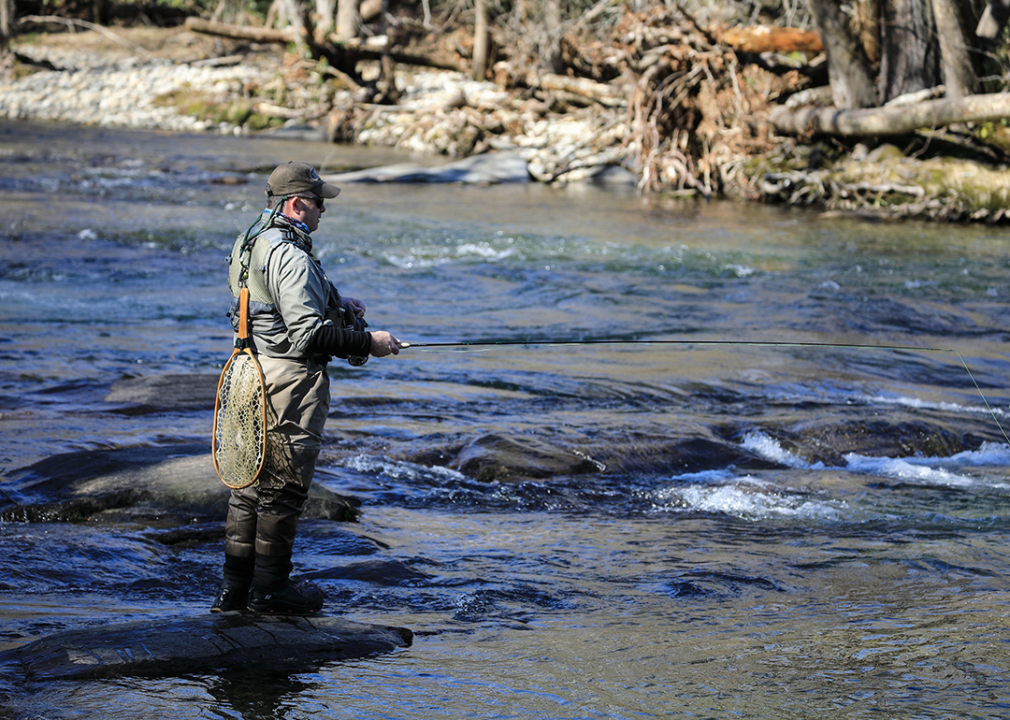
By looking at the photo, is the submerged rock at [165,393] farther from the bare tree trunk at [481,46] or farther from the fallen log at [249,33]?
the bare tree trunk at [481,46]

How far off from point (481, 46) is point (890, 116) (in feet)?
45.2

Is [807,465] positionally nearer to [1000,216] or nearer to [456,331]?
[456,331]

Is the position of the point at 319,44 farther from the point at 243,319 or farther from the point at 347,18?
the point at 243,319

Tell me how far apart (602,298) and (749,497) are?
6.04 meters

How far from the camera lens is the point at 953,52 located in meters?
18.0

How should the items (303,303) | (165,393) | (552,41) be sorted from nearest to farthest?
(303,303) < (165,393) < (552,41)

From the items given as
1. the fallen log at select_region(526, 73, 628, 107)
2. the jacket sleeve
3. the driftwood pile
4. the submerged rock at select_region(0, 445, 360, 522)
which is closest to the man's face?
the jacket sleeve

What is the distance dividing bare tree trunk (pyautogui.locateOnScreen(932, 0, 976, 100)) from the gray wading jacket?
16142 mm

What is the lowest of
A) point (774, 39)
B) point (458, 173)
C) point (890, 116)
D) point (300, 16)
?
point (458, 173)

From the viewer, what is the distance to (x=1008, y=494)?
6352 millimetres

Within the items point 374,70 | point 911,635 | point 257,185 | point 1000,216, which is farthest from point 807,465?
point 374,70

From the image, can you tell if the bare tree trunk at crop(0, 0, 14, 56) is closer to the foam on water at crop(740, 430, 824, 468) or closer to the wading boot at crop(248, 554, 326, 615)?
the foam on water at crop(740, 430, 824, 468)

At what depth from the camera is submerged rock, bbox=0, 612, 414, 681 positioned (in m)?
3.54

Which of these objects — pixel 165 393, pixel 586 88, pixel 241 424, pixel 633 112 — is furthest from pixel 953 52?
pixel 241 424
